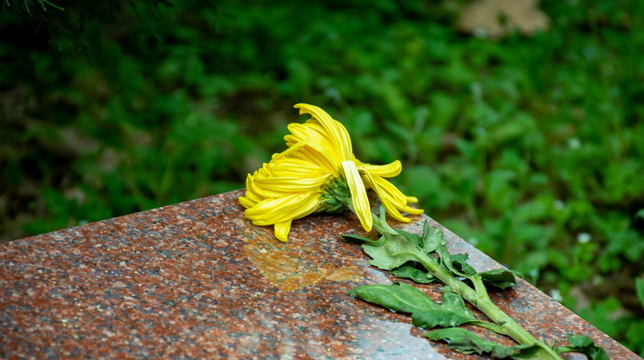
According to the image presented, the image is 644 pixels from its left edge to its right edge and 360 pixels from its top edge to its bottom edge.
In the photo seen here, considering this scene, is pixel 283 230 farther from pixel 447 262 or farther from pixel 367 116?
pixel 367 116

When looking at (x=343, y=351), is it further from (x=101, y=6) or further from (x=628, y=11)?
(x=628, y=11)

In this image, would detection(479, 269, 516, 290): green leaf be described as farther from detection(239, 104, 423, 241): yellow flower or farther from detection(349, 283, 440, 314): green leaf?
detection(239, 104, 423, 241): yellow flower

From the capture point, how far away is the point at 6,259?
1586mm

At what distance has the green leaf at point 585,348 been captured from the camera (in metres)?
1.43

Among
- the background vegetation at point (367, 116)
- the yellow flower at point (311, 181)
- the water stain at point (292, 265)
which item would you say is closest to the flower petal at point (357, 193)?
the yellow flower at point (311, 181)

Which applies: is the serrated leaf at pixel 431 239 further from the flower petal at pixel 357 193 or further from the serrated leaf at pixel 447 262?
the flower petal at pixel 357 193

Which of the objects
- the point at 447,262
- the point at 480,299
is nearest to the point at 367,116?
the point at 447,262

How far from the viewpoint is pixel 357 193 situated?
1.80 meters

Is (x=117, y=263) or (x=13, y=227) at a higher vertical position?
(x=117, y=263)

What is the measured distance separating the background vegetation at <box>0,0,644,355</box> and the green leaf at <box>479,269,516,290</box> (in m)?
0.93

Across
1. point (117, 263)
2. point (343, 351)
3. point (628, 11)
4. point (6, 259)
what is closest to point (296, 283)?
point (343, 351)

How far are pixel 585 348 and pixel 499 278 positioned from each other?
0.27m

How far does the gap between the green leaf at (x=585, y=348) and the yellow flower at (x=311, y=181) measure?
55cm

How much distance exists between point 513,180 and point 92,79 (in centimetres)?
250
